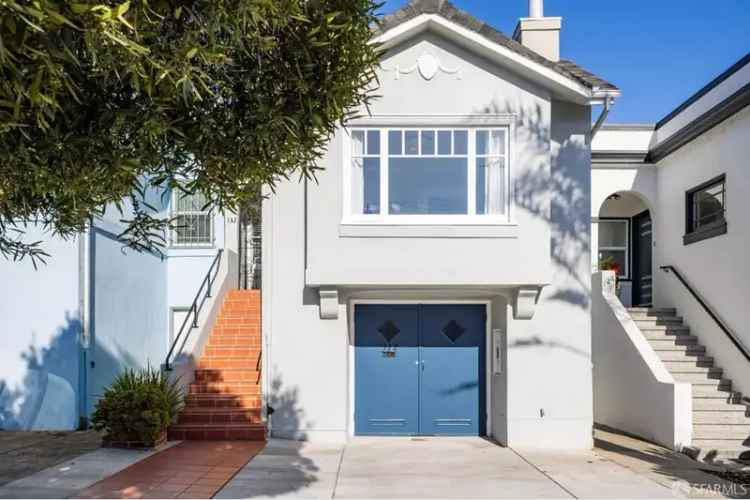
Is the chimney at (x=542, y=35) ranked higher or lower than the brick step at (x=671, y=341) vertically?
higher

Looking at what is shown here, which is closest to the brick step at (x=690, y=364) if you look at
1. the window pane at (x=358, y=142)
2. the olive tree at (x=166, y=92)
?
the window pane at (x=358, y=142)

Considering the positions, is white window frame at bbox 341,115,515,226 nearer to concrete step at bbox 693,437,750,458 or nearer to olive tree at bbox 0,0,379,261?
olive tree at bbox 0,0,379,261

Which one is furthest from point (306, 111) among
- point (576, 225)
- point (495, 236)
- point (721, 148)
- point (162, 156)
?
point (721, 148)

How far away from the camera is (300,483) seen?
286 inches

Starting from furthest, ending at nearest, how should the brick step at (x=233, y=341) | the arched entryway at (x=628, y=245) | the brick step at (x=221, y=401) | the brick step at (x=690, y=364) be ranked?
the arched entryway at (x=628, y=245) → the brick step at (x=233, y=341) → the brick step at (x=690, y=364) → the brick step at (x=221, y=401)

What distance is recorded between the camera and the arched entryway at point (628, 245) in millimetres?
14523

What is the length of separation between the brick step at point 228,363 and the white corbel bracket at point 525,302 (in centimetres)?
491

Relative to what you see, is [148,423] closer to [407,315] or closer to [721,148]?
[407,315]

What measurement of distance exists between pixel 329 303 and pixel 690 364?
6933mm

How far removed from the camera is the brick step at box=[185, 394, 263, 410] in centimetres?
1008

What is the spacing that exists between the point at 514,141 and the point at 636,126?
576cm

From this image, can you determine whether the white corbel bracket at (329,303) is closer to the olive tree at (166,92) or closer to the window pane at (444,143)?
the window pane at (444,143)

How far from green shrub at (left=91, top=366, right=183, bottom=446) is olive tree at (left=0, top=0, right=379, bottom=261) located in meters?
4.10

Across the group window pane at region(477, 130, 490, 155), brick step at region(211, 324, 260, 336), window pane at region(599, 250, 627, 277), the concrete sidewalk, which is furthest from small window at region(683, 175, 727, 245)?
the concrete sidewalk
